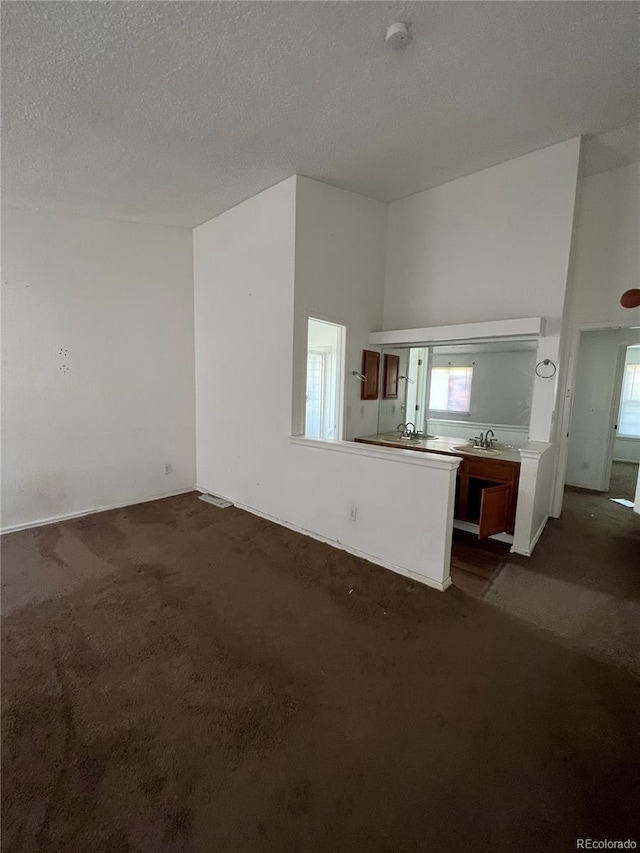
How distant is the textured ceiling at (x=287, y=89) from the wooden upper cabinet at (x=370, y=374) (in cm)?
171

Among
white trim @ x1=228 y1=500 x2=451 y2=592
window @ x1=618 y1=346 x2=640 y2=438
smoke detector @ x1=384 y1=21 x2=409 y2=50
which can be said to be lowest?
white trim @ x1=228 y1=500 x2=451 y2=592

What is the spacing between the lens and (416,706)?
5.32ft

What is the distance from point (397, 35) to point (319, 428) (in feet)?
13.0

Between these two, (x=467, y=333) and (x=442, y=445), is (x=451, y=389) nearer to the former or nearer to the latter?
(x=442, y=445)

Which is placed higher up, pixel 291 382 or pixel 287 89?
pixel 287 89

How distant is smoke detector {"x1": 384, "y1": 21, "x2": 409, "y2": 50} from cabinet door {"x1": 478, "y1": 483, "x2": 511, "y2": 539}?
2.87 meters

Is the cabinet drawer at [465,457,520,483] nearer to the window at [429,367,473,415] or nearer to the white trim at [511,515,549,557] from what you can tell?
the white trim at [511,515,549,557]

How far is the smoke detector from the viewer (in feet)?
5.76

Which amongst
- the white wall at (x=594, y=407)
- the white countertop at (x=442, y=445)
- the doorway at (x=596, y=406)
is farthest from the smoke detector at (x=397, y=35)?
the white wall at (x=594, y=407)

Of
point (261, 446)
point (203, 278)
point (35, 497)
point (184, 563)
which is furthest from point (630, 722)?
point (203, 278)

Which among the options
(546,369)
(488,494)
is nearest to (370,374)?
(546,369)

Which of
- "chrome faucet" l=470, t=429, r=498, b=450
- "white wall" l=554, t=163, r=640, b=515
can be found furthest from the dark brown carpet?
"white wall" l=554, t=163, r=640, b=515

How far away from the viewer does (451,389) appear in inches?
161

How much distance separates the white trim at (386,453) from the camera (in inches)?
96.8
